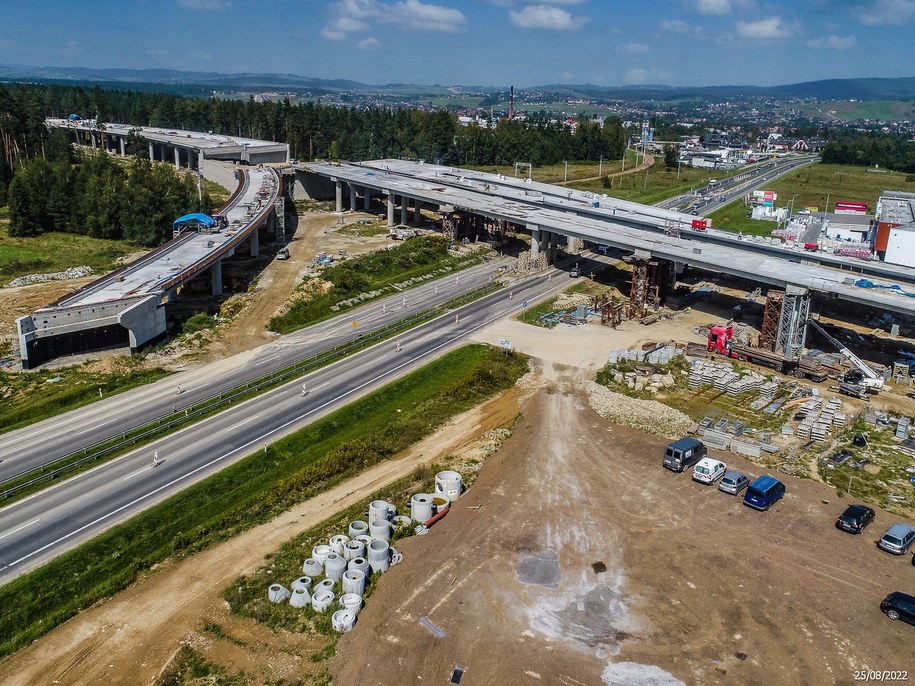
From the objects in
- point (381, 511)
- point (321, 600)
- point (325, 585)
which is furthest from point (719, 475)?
point (321, 600)

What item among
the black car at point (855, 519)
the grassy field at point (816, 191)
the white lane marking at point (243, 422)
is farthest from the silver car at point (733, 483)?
the grassy field at point (816, 191)

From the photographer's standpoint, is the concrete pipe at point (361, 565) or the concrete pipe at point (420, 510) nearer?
the concrete pipe at point (361, 565)

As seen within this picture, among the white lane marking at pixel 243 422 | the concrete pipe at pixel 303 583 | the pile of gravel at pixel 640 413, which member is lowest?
the concrete pipe at pixel 303 583

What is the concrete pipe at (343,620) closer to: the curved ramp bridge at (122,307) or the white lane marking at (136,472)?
the white lane marking at (136,472)

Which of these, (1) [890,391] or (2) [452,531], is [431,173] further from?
(2) [452,531]

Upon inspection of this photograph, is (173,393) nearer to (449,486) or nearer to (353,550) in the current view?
(449,486)

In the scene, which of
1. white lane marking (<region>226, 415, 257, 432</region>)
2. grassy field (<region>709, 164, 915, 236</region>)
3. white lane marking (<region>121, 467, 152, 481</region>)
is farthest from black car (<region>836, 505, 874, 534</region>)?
grassy field (<region>709, 164, 915, 236</region>)

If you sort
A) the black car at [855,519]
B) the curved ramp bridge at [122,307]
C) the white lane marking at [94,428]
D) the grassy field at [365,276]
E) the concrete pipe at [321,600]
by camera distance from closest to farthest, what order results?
the concrete pipe at [321,600]
the black car at [855,519]
the white lane marking at [94,428]
the curved ramp bridge at [122,307]
the grassy field at [365,276]
